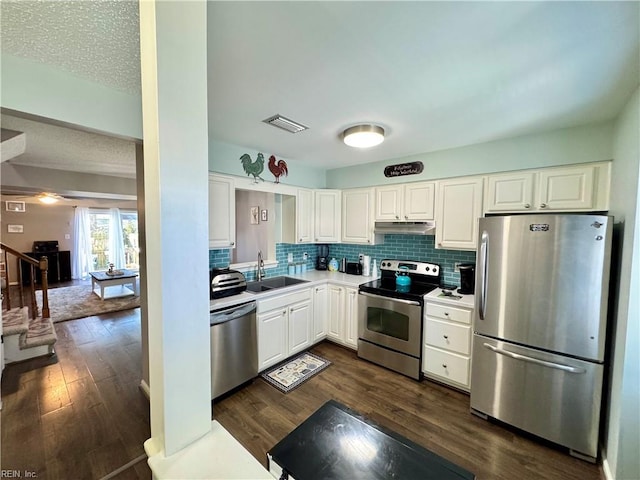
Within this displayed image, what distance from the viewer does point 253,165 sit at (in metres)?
3.02

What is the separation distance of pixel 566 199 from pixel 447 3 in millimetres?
2111

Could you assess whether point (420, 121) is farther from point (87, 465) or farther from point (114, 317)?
point (114, 317)

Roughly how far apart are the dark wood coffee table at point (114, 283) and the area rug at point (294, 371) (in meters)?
4.85

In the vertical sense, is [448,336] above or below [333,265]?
below

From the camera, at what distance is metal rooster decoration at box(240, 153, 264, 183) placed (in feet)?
9.67

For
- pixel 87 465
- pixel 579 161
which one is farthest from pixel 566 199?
pixel 87 465

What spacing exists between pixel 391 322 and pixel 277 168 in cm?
231

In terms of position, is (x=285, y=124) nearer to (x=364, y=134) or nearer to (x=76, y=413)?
(x=364, y=134)

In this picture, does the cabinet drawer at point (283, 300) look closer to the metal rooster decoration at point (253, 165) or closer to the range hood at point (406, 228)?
the range hood at point (406, 228)

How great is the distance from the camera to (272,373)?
284 centimetres

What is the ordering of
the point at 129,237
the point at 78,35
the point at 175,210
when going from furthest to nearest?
the point at 129,237 < the point at 78,35 < the point at 175,210

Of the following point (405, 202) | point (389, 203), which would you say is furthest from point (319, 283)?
point (405, 202)

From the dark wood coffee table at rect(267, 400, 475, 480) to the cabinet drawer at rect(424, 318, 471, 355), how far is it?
1.73 m

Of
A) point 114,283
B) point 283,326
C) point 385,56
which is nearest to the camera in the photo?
point 385,56
